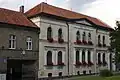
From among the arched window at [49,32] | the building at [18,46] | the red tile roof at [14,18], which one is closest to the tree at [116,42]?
the arched window at [49,32]

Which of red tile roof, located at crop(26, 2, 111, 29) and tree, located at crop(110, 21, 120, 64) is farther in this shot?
red tile roof, located at crop(26, 2, 111, 29)

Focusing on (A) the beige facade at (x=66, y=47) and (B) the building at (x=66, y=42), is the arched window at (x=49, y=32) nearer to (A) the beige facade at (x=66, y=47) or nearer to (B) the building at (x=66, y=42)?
(B) the building at (x=66, y=42)

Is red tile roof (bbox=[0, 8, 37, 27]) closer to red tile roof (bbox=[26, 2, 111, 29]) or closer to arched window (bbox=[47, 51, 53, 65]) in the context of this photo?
red tile roof (bbox=[26, 2, 111, 29])

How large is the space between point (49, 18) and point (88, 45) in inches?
476

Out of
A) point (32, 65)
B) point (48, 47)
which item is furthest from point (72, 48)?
point (32, 65)

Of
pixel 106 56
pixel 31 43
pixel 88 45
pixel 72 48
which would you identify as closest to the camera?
pixel 31 43

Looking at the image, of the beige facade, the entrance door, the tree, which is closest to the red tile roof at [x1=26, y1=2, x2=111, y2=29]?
the beige facade

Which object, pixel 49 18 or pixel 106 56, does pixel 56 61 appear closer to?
pixel 49 18

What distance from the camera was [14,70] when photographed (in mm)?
41156

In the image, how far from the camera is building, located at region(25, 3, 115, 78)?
4231cm

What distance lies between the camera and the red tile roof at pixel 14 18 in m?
38.7

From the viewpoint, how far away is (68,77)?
45781 millimetres

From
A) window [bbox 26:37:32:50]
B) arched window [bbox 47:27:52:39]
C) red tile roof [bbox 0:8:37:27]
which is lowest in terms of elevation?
window [bbox 26:37:32:50]

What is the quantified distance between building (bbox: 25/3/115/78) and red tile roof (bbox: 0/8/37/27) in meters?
1.37
